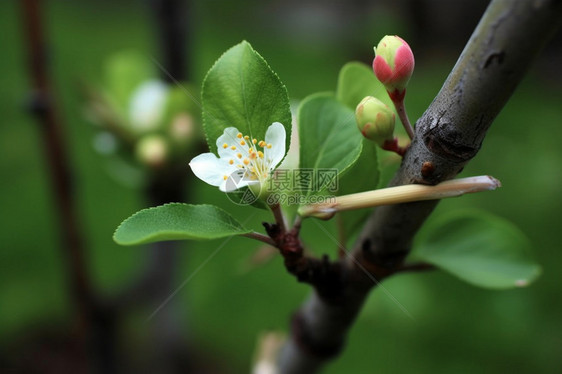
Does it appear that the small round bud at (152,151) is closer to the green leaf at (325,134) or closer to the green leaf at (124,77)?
the green leaf at (124,77)

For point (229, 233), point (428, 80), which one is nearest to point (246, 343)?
point (229, 233)

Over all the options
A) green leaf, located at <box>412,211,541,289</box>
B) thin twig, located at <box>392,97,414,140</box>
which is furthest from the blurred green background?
thin twig, located at <box>392,97,414,140</box>

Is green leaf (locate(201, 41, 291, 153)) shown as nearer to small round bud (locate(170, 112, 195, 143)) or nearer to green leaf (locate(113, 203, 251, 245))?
green leaf (locate(113, 203, 251, 245))

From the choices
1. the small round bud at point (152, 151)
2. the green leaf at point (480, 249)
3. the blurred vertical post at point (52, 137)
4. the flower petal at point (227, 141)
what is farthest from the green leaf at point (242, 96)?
the blurred vertical post at point (52, 137)

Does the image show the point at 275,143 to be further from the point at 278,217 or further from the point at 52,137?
the point at 52,137

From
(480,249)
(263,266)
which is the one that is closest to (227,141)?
(480,249)

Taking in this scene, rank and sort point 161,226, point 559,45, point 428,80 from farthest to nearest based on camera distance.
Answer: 1. point 559,45
2. point 428,80
3. point 161,226

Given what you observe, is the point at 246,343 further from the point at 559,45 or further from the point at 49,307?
the point at 559,45
